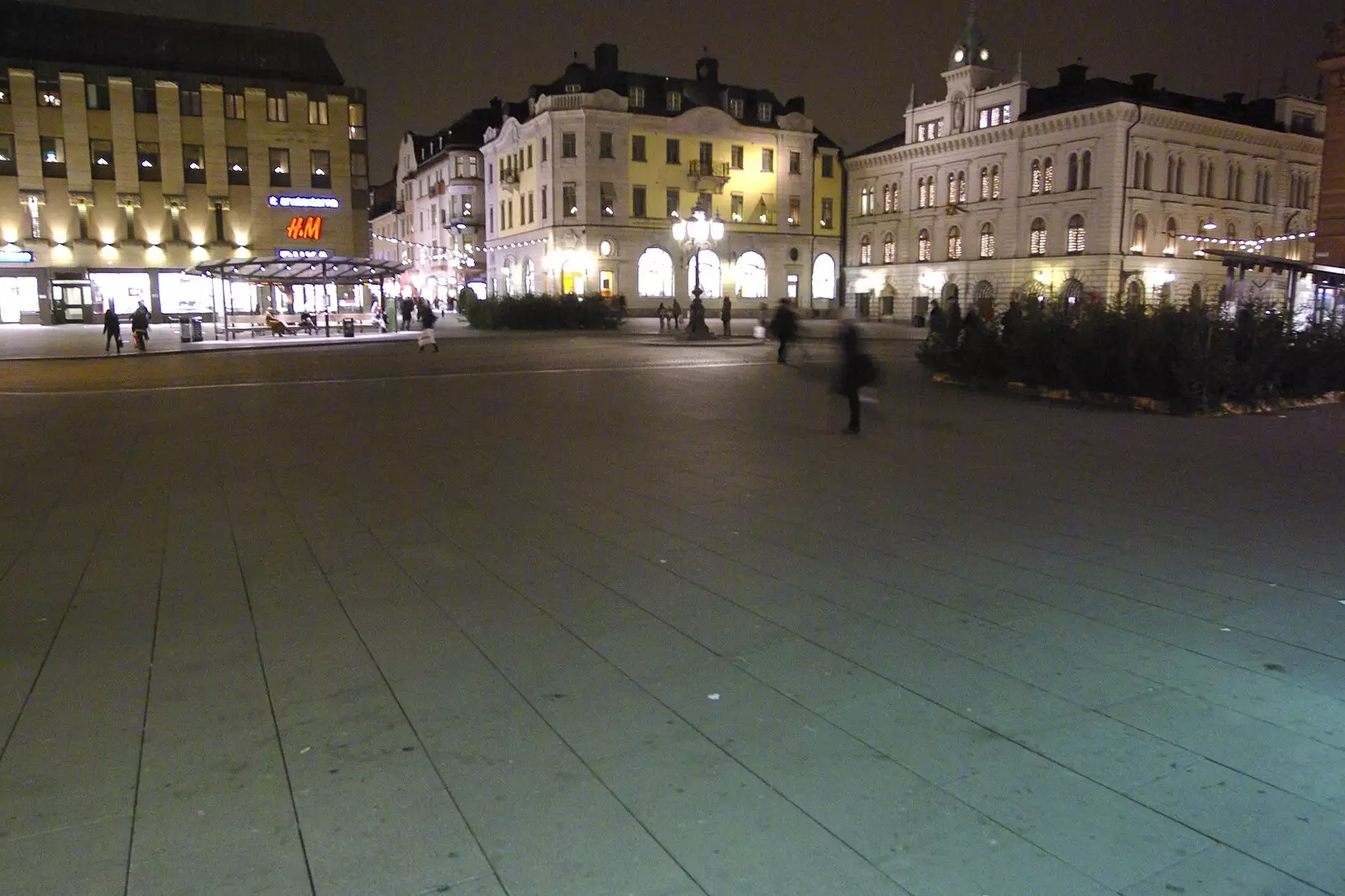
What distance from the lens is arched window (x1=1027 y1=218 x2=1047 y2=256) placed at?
206 ft

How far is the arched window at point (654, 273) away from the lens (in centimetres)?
6788

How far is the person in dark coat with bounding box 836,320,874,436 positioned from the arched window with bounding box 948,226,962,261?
5828 centimetres

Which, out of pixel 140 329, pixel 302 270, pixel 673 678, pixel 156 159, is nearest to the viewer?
pixel 673 678

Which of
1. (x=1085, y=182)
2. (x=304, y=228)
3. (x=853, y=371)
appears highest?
(x=1085, y=182)

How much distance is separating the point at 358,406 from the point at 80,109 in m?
51.7

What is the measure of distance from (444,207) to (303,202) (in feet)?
77.1

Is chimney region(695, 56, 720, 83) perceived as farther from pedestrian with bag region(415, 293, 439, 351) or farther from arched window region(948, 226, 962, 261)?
pedestrian with bag region(415, 293, 439, 351)

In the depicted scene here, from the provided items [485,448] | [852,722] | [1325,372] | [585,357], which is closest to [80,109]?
[585,357]

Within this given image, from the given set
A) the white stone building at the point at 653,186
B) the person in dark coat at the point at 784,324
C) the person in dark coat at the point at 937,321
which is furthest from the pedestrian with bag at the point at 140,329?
the white stone building at the point at 653,186

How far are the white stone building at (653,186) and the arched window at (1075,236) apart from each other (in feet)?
61.6

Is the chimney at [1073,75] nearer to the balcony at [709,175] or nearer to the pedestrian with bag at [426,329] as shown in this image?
the balcony at [709,175]

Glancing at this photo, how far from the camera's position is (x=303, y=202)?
61.2 m

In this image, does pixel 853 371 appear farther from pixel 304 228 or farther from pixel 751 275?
pixel 751 275

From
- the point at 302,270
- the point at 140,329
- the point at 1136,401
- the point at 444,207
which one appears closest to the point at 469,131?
the point at 444,207
